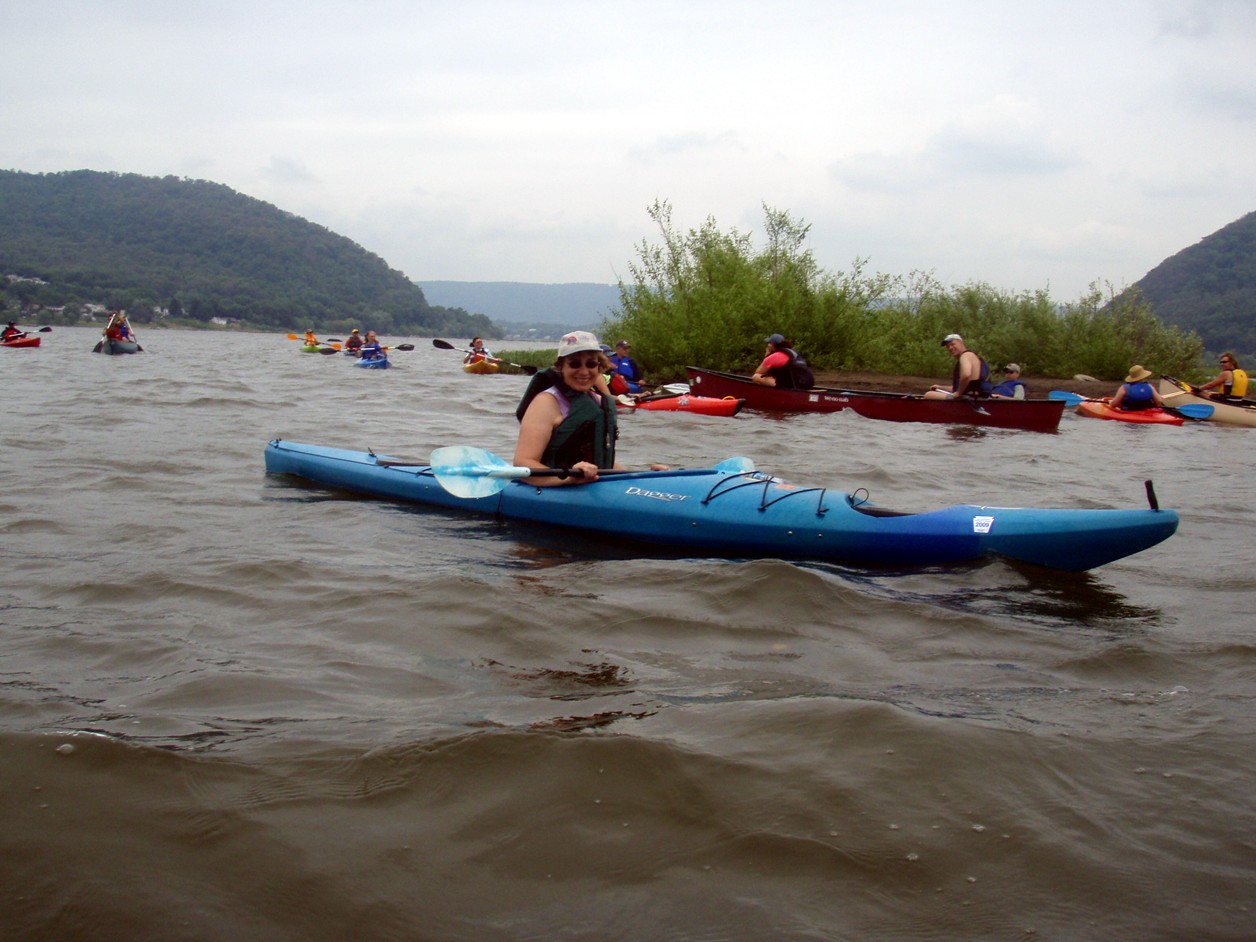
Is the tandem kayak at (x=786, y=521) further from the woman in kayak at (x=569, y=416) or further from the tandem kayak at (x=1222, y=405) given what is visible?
the tandem kayak at (x=1222, y=405)

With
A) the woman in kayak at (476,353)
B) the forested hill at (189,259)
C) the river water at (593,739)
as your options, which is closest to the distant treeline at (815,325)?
the woman in kayak at (476,353)

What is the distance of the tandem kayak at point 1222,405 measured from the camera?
1484 centimetres

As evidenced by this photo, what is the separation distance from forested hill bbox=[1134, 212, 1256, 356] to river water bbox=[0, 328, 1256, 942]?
134 ft

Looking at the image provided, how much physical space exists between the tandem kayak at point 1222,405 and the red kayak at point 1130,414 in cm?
87

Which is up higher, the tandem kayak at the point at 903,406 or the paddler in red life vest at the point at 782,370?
the paddler in red life vest at the point at 782,370

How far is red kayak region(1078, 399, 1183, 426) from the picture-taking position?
1412 centimetres

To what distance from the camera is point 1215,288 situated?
44469 millimetres

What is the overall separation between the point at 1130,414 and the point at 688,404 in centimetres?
661

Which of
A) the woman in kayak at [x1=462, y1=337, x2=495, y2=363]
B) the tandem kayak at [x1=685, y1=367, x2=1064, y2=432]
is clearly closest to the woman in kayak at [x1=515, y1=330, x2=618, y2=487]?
the tandem kayak at [x1=685, y1=367, x2=1064, y2=432]

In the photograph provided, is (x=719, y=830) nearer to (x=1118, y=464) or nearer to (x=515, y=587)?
(x=515, y=587)

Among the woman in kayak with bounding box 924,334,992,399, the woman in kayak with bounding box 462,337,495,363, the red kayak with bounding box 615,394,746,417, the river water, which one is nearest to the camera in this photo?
the river water

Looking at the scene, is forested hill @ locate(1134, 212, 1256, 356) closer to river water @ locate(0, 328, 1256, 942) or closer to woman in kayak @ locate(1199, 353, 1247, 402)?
woman in kayak @ locate(1199, 353, 1247, 402)

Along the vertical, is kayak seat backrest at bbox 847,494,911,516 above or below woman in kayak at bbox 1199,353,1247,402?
below

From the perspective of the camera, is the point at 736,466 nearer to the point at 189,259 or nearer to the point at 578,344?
the point at 578,344
